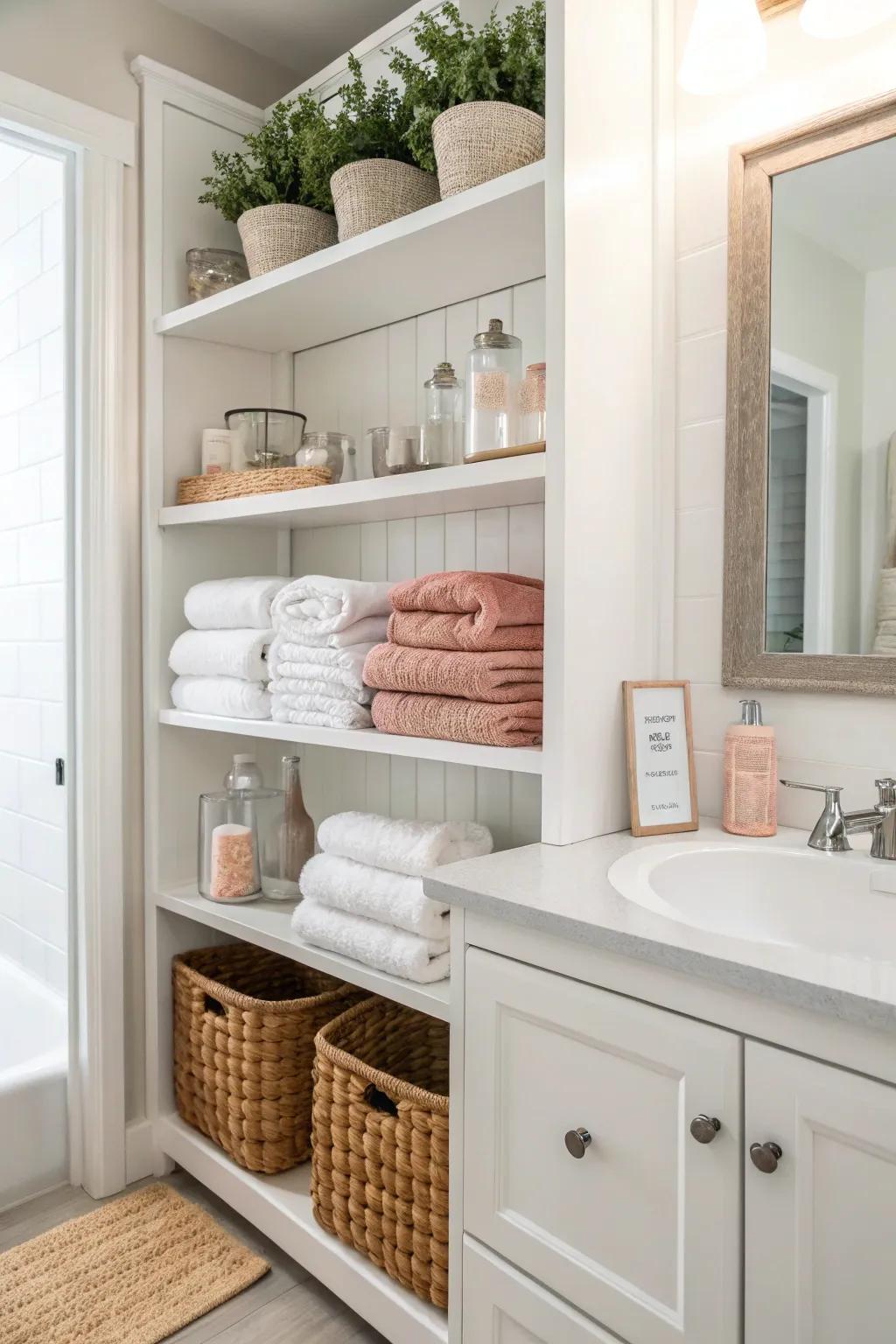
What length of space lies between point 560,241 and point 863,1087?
1023 millimetres

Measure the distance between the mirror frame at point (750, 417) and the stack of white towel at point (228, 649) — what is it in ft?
2.74

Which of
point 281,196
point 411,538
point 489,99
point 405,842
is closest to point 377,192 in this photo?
point 489,99

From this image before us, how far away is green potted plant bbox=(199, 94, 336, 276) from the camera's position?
1.69m

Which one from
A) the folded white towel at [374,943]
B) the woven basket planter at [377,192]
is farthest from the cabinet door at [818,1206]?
the woven basket planter at [377,192]

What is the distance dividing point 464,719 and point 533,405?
18.4 inches

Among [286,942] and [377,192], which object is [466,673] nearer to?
[286,942]

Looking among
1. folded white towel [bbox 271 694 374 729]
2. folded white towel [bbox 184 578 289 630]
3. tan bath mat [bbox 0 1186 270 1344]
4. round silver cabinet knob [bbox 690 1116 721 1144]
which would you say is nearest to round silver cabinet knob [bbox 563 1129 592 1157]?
round silver cabinet knob [bbox 690 1116 721 1144]

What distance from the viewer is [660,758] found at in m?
1.32

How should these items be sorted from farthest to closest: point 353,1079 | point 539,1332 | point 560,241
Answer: point 353,1079 < point 560,241 < point 539,1332

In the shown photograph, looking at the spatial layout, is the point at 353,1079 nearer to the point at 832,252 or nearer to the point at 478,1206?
the point at 478,1206

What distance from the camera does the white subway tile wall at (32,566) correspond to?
196 cm

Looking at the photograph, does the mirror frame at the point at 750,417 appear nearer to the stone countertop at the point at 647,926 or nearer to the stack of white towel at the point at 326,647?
the stone countertop at the point at 647,926

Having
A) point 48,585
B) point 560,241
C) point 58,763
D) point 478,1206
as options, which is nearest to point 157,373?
point 48,585

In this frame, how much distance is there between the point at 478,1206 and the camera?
107 cm
